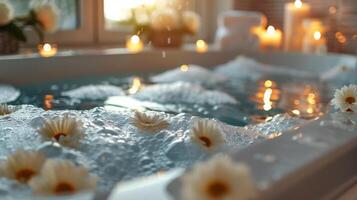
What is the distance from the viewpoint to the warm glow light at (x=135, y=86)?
178 cm

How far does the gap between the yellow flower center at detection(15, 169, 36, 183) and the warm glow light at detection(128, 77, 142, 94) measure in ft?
3.85

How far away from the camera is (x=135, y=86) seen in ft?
6.23

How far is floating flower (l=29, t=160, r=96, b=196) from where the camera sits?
0.50 metres

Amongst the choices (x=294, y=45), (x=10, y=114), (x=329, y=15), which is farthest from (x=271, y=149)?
(x=329, y=15)

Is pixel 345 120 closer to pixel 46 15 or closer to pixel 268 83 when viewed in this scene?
pixel 268 83

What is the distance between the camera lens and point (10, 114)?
98 cm

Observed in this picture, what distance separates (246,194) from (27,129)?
57 centimetres

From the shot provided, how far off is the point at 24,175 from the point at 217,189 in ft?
0.95

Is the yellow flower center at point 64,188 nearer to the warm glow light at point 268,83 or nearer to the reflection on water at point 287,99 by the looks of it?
the reflection on water at point 287,99

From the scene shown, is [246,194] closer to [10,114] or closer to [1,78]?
[10,114]

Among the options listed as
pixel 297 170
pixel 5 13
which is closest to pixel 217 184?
pixel 297 170

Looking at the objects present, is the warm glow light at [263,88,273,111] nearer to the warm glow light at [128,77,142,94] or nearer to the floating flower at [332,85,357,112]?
the warm glow light at [128,77,142,94]

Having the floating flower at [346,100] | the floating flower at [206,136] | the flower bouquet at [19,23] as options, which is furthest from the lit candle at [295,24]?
the floating flower at [206,136]

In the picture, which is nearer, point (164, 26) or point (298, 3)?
point (164, 26)
